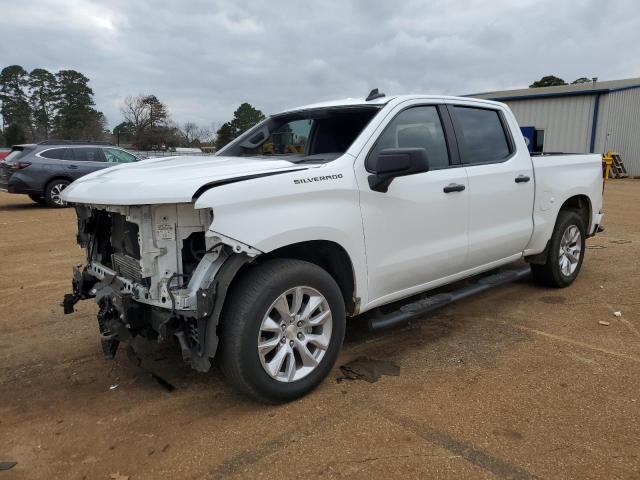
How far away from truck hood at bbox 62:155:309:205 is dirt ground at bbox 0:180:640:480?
1.04m

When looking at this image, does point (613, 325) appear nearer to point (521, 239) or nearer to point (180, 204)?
point (521, 239)

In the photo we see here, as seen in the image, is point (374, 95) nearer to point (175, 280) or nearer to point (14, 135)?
point (175, 280)

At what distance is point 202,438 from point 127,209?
1373 millimetres

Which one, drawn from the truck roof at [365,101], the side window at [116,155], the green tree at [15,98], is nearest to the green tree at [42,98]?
the green tree at [15,98]

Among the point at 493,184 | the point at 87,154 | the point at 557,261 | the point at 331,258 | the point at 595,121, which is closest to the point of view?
the point at 331,258

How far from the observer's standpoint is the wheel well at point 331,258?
3355 millimetres

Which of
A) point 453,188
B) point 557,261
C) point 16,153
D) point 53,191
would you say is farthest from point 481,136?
point 16,153

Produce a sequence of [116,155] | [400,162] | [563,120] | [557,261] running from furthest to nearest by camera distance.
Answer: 1. [563,120]
2. [116,155]
3. [557,261]
4. [400,162]

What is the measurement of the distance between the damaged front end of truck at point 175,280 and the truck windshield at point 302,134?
1500mm

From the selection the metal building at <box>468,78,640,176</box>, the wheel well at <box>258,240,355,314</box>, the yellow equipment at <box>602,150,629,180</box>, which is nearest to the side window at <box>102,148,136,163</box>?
the wheel well at <box>258,240,355,314</box>

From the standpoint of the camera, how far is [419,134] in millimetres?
4023

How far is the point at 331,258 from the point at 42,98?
2545 inches

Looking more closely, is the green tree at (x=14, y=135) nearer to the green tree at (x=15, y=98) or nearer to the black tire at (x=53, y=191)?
the green tree at (x=15, y=98)

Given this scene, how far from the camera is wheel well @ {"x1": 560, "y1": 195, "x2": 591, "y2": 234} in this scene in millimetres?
5730
